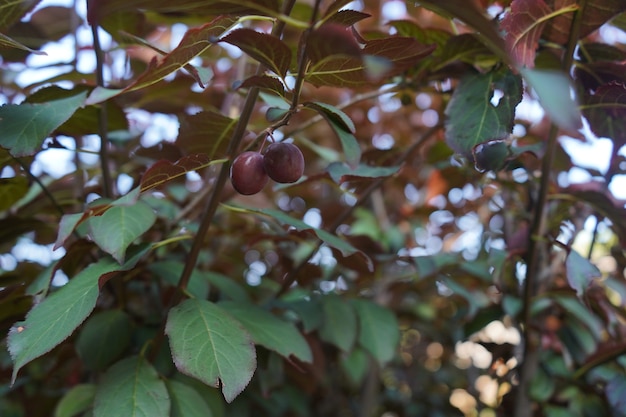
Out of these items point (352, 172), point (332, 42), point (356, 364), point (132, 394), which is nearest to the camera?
point (332, 42)

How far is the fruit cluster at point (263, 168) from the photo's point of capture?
0.68 meters

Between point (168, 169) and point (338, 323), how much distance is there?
505mm

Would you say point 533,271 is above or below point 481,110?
below

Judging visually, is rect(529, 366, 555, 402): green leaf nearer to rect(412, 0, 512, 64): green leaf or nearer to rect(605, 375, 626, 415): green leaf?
rect(605, 375, 626, 415): green leaf

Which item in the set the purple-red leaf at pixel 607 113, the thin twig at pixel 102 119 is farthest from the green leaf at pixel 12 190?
the purple-red leaf at pixel 607 113

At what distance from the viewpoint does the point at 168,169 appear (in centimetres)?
69

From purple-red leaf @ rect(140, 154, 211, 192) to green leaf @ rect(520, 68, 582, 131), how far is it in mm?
398

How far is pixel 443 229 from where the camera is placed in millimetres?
1685

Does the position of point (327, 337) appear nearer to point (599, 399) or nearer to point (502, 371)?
point (502, 371)

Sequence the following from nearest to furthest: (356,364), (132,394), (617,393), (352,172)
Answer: (132,394) → (352,172) → (617,393) → (356,364)

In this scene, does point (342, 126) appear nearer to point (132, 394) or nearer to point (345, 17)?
point (345, 17)

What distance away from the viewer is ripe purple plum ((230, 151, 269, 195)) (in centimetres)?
68

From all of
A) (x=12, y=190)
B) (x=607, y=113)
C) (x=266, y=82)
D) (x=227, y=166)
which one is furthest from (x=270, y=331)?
(x=607, y=113)

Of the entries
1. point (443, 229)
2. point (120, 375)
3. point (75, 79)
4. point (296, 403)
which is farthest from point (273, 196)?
point (120, 375)
